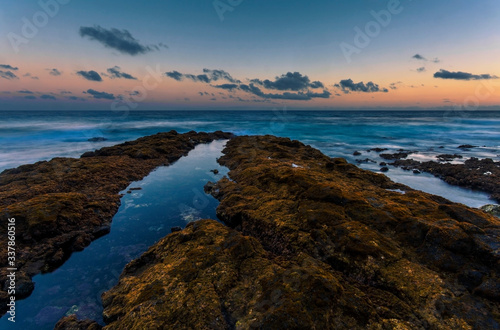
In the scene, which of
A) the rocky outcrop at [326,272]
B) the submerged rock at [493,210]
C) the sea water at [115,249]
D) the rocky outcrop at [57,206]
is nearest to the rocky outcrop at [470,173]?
the submerged rock at [493,210]

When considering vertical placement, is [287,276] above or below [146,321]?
above

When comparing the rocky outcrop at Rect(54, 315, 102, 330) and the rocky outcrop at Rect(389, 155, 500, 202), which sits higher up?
the rocky outcrop at Rect(54, 315, 102, 330)

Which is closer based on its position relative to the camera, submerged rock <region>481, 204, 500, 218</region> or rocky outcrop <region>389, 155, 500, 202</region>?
submerged rock <region>481, 204, 500, 218</region>

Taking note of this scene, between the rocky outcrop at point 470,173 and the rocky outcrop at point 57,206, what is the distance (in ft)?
92.5

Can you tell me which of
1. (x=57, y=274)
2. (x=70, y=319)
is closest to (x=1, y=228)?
(x=57, y=274)

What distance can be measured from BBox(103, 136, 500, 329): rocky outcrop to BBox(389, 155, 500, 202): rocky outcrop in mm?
13331

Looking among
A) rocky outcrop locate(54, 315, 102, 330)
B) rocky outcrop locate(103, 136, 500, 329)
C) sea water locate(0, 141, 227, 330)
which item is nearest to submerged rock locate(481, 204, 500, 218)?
rocky outcrop locate(103, 136, 500, 329)

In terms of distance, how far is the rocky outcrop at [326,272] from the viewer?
6023 millimetres

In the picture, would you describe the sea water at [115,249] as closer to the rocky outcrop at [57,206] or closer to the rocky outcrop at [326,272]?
the rocky outcrop at [57,206]

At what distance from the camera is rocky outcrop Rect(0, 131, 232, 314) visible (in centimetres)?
953

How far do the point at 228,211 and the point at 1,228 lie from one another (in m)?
10.5

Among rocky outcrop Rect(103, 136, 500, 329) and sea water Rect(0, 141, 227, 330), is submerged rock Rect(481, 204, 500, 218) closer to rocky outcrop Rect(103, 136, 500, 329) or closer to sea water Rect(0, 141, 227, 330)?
rocky outcrop Rect(103, 136, 500, 329)

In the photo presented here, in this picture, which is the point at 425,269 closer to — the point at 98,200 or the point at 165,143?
the point at 98,200

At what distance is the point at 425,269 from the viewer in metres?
7.51
